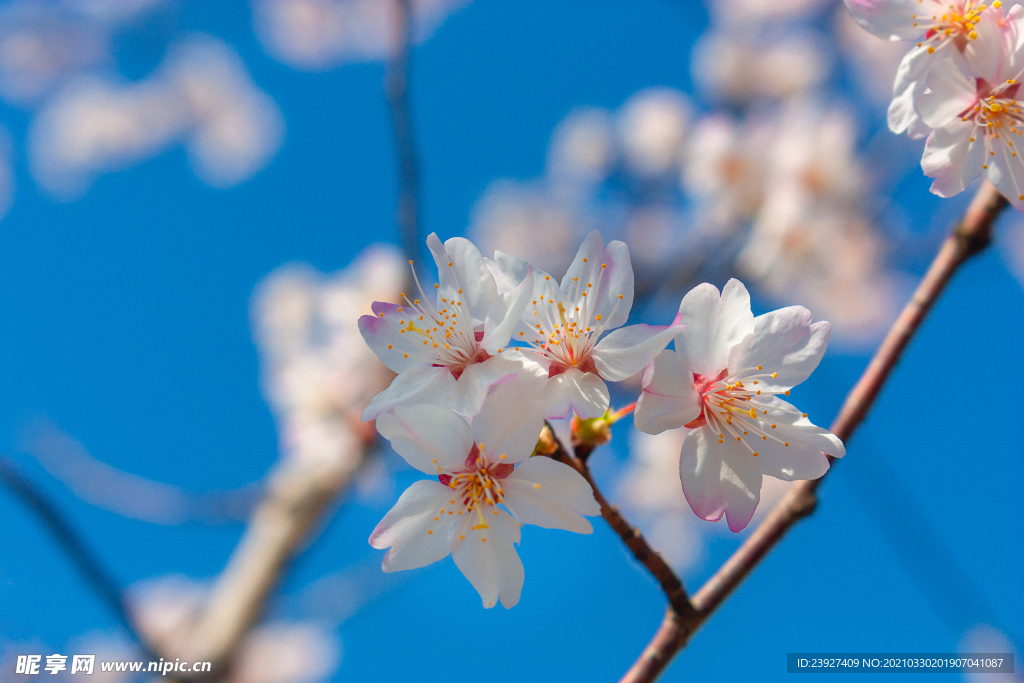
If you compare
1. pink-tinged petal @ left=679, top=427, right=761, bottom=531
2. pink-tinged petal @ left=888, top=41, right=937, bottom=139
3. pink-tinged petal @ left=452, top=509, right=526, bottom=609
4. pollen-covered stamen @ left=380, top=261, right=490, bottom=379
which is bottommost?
pink-tinged petal @ left=452, top=509, right=526, bottom=609

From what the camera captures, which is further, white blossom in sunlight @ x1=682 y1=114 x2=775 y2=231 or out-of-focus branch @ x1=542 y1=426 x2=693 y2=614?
white blossom in sunlight @ x1=682 y1=114 x2=775 y2=231

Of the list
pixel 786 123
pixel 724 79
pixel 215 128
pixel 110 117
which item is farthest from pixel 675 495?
pixel 110 117

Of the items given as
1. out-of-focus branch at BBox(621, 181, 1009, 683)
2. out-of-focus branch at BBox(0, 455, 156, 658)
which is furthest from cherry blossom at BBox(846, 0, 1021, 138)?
out-of-focus branch at BBox(0, 455, 156, 658)

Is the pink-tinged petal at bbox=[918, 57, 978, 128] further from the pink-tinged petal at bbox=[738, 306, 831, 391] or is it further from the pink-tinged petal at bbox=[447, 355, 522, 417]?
the pink-tinged petal at bbox=[447, 355, 522, 417]

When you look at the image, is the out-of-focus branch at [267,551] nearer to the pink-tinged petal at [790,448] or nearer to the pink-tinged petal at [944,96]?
the pink-tinged petal at [790,448]

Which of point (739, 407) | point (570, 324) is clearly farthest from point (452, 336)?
point (739, 407)

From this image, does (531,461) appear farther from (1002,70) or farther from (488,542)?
(1002,70)

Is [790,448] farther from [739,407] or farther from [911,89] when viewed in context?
[911,89]
